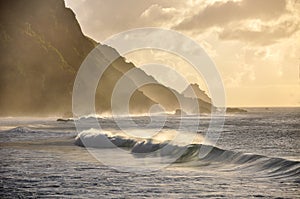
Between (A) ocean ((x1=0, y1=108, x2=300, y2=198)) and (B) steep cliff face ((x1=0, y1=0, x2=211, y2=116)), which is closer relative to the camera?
(A) ocean ((x1=0, y1=108, x2=300, y2=198))

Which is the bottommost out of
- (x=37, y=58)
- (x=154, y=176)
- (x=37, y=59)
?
(x=154, y=176)

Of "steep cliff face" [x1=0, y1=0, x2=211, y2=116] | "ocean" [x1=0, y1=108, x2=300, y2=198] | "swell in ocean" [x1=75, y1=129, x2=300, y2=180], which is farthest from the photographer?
"steep cliff face" [x1=0, y1=0, x2=211, y2=116]

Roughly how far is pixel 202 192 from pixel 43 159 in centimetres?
1411

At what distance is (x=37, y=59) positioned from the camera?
16175 centimetres

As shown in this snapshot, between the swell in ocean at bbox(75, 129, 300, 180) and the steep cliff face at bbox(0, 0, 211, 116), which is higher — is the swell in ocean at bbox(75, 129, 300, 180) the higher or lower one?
the lower one

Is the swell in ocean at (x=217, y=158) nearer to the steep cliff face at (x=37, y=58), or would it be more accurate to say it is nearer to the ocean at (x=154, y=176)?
the ocean at (x=154, y=176)

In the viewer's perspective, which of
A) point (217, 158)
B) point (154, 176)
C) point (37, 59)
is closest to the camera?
point (154, 176)

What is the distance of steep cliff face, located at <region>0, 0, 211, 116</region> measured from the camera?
15138 centimetres

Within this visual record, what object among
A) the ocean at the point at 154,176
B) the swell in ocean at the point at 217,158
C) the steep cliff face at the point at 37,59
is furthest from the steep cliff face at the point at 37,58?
the ocean at the point at 154,176

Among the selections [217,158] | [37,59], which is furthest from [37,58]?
[217,158]

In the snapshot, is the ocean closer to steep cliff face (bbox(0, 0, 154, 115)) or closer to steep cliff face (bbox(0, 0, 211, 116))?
steep cliff face (bbox(0, 0, 211, 116))

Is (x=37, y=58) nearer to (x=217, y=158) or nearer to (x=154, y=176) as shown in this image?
(x=217, y=158)

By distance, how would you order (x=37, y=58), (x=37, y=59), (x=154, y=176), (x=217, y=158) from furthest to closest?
(x=37, y=58), (x=37, y=59), (x=217, y=158), (x=154, y=176)

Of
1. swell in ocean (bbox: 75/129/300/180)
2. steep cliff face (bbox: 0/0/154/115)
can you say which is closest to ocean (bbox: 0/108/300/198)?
swell in ocean (bbox: 75/129/300/180)
